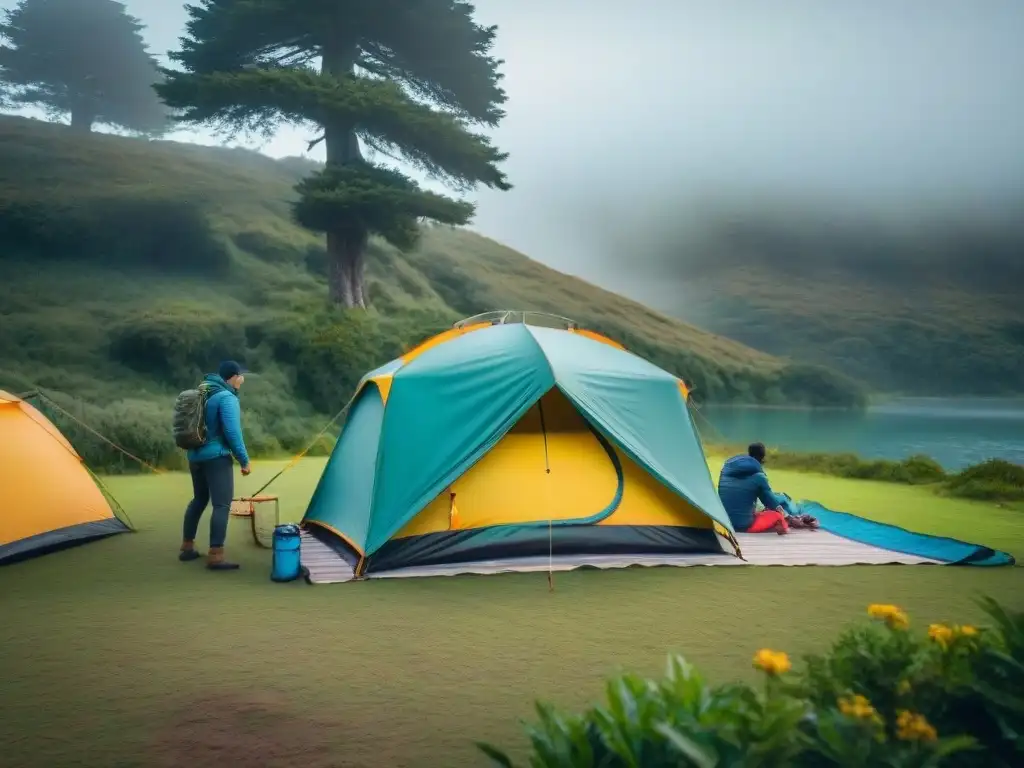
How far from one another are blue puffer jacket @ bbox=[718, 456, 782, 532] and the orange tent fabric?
6067 mm

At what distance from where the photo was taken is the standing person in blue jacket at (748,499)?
8289mm

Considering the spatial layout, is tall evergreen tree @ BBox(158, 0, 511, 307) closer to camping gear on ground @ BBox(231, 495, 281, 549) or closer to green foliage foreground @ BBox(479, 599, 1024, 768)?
camping gear on ground @ BBox(231, 495, 281, 549)

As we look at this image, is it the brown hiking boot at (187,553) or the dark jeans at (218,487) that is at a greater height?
the dark jeans at (218,487)

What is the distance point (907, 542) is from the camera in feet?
25.7

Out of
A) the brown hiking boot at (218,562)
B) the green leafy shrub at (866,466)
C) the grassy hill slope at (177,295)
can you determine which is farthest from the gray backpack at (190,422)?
the green leafy shrub at (866,466)

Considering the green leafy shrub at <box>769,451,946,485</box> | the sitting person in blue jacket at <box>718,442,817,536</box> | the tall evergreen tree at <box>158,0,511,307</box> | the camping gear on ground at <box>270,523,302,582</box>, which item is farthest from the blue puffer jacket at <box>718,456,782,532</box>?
the tall evergreen tree at <box>158,0,511,307</box>

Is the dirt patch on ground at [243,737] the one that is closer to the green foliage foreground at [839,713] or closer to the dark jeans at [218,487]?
the green foliage foreground at [839,713]

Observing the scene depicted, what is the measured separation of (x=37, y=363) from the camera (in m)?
22.8

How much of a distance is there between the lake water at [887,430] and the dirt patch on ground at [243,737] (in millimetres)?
20727

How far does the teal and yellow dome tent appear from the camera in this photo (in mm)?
6555

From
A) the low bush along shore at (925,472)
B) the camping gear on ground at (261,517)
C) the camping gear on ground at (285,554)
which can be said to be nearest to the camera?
the camping gear on ground at (285,554)

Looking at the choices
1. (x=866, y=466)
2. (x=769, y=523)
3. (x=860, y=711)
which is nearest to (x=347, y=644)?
(x=860, y=711)

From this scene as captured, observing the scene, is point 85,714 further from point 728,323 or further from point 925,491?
point 728,323

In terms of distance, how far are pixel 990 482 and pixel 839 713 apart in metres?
11.9
